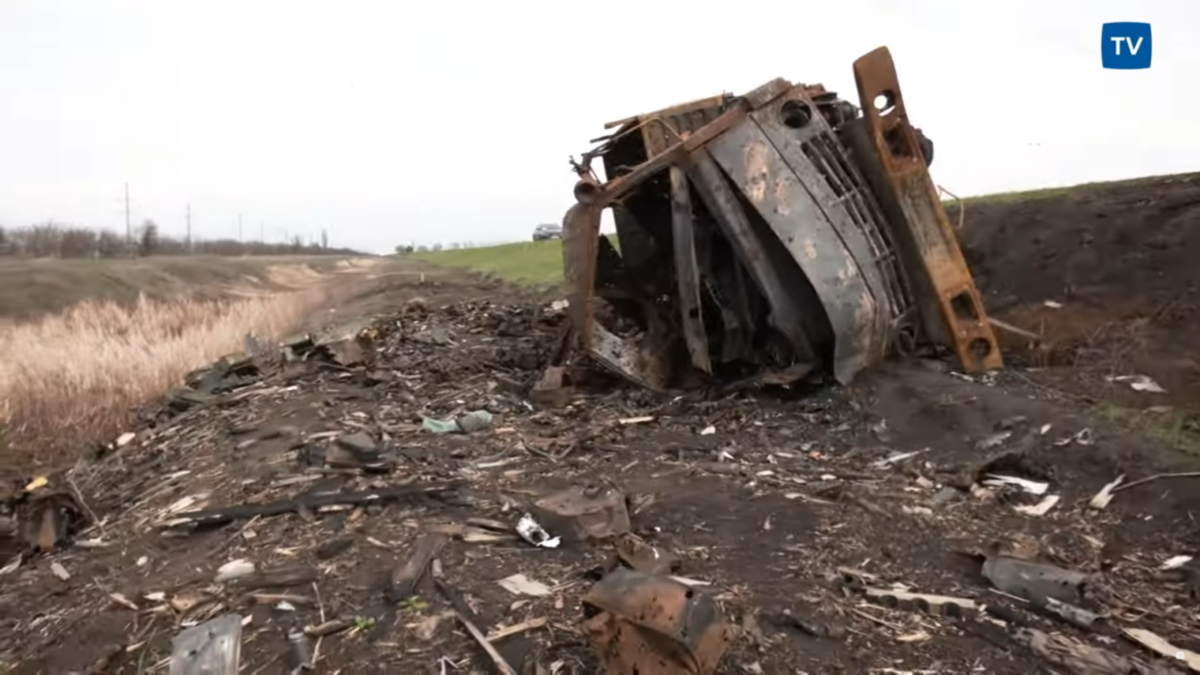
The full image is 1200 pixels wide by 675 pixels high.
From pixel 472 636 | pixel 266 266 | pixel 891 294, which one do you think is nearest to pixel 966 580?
pixel 472 636

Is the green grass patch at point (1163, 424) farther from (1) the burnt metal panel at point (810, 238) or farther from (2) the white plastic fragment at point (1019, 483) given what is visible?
(1) the burnt metal panel at point (810, 238)

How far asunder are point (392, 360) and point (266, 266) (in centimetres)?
4245

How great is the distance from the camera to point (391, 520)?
15.2ft

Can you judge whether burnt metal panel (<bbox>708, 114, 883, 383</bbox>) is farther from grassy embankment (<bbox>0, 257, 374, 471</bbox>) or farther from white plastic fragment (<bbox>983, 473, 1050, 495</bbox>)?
grassy embankment (<bbox>0, 257, 374, 471</bbox>)

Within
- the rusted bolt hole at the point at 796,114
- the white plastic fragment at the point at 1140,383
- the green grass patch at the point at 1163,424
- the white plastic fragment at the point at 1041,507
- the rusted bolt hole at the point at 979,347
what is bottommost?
the white plastic fragment at the point at 1041,507

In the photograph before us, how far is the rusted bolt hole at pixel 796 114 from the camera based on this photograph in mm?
7059

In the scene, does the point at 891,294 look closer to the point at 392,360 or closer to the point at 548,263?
the point at 392,360

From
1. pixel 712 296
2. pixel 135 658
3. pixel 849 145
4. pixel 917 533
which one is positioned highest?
pixel 849 145

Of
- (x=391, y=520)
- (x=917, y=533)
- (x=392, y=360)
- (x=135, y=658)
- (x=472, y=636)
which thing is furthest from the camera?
(x=392, y=360)

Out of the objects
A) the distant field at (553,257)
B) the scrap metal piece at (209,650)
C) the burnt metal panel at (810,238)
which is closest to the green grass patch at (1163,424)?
the burnt metal panel at (810,238)

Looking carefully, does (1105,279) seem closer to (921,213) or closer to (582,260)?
(921,213)

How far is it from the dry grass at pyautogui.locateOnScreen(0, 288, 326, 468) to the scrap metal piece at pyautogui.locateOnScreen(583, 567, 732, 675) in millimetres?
8435

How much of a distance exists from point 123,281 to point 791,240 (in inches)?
1300

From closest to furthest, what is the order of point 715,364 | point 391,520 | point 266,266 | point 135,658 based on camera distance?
point 135,658
point 391,520
point 715,364
point 266,266
